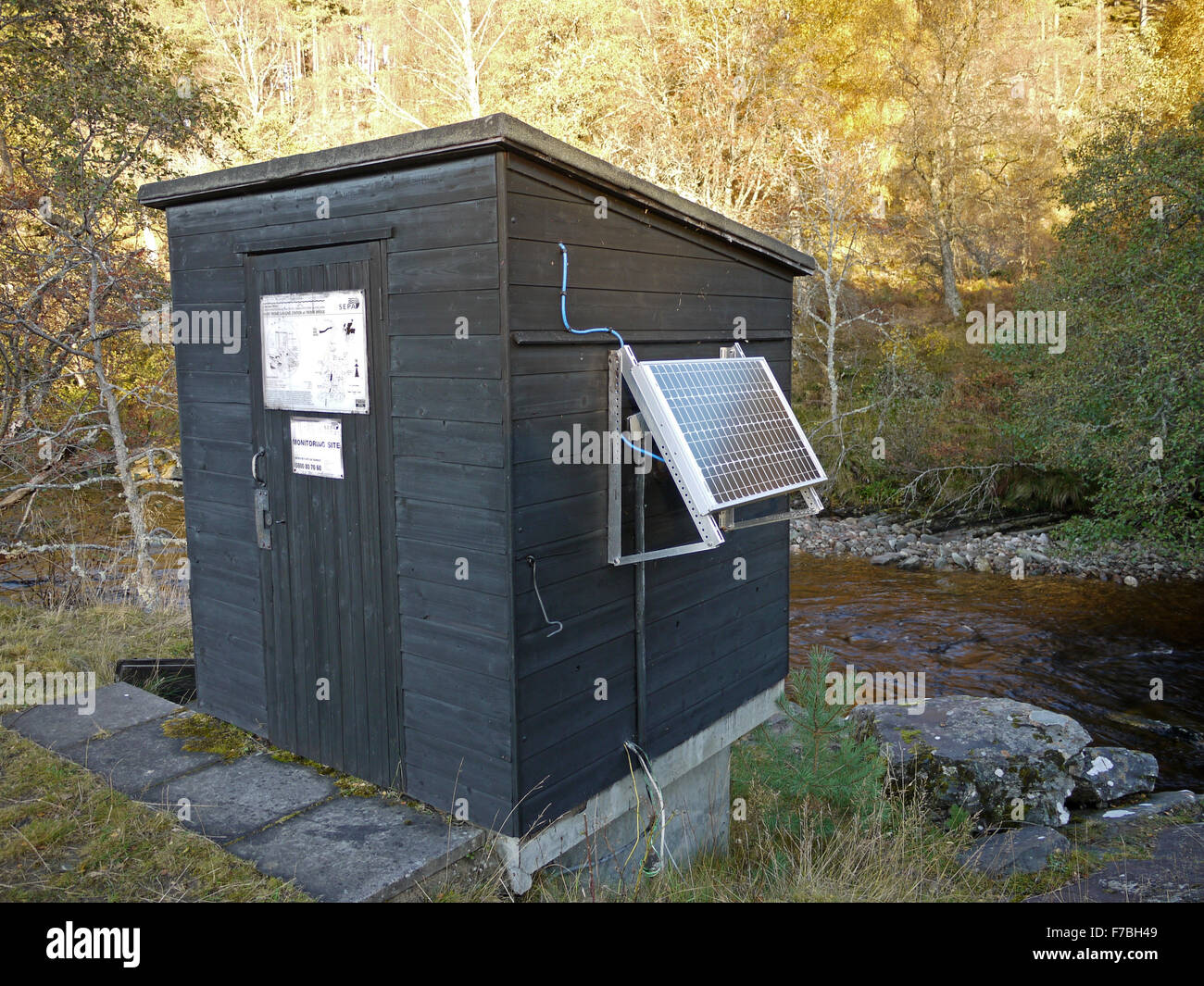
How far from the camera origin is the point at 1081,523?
11.5m

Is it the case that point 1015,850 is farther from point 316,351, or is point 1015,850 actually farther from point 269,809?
point 316,351

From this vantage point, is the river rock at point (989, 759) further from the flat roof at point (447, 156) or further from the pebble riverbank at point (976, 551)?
the pebble riverbank at point (976, 551)

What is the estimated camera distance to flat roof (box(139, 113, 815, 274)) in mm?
3605

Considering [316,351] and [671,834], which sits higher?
[316,351]

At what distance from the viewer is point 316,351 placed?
4391mm

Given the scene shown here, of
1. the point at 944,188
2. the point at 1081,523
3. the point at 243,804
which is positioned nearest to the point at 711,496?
the point at 243,804

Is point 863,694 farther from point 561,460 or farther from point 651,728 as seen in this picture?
point 561,460

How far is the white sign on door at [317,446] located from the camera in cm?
441

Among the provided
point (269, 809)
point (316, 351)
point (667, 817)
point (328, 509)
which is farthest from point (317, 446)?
point (667, 817)

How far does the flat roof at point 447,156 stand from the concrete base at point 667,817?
2824 millimetres

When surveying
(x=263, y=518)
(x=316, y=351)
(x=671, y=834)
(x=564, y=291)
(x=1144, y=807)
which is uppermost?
(x=564, y=291)

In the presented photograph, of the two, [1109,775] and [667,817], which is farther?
[1109,775]
